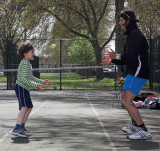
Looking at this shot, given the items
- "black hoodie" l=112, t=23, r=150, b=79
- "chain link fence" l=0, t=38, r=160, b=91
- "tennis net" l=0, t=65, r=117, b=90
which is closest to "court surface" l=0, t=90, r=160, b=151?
"black hoodie" l=112, t=23, r=150, b=79

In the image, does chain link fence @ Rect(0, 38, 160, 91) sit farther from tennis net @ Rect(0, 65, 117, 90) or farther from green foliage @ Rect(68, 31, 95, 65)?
green foliage @ Rect(68, 31, 95, 65)

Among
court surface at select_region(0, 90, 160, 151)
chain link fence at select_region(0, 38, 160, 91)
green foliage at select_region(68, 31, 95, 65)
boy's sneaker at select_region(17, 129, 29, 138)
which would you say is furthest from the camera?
green foliage at select_region(68, 31, 95, 65)

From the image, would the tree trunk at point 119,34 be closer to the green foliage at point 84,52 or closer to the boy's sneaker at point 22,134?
the green foliage at point 84,52

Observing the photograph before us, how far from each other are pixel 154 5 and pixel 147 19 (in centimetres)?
206

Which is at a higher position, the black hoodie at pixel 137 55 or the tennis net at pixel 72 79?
the black hoodie at pixel 137 55

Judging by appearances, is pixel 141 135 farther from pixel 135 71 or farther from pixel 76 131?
pixel 76 131

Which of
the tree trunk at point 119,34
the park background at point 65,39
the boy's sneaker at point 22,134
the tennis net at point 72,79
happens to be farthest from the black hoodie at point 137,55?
the tree trunk at point 119,34

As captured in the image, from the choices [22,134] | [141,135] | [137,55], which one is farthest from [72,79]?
[137,55]

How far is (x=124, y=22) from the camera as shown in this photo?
6.73 metres

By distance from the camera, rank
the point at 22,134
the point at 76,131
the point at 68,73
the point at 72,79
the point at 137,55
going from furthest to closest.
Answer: the point at 72,79 → the point at 68,73 → the point at 76,131 → the point at 22,134 → the point at 137,55

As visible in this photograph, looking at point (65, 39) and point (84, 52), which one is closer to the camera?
point (65, 39)

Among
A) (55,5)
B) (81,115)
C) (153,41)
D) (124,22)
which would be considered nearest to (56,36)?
(55,5)

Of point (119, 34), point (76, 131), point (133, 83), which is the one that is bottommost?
point (76, 131)

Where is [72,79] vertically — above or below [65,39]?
below
